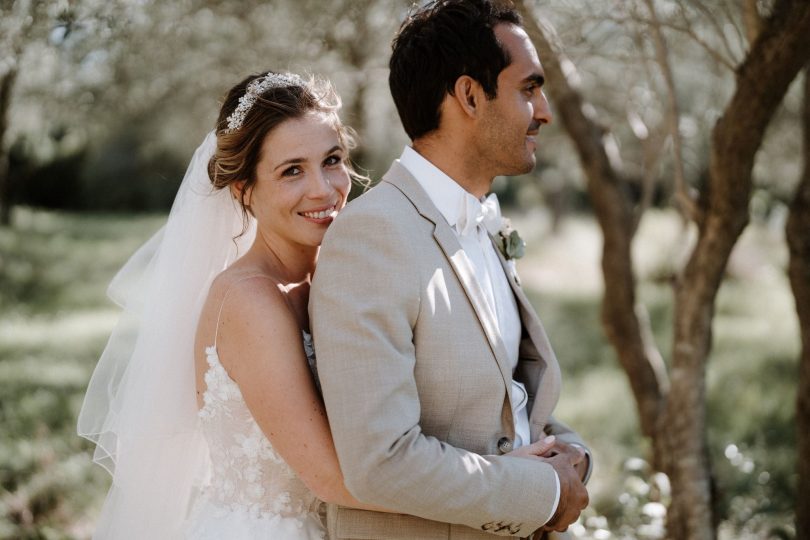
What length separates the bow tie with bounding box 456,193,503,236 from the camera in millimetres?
2268

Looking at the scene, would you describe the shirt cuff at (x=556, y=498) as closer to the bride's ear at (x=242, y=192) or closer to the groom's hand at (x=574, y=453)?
the groom's hand at (x=574, y=453)

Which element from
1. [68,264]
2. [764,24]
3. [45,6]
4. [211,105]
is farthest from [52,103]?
[68,264]

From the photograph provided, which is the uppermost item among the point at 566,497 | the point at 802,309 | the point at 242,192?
the point at 242,192

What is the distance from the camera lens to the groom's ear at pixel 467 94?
89.4 inches

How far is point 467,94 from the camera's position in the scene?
228cm

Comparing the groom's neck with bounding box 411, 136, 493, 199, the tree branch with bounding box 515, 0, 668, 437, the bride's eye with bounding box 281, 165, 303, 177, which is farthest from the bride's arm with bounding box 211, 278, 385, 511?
the tree branch with bounding box 515, 0, 668, 437

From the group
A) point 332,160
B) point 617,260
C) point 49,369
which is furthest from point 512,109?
point 49,369

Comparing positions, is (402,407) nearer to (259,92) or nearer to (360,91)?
(259,92)

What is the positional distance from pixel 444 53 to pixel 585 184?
5.86 meters

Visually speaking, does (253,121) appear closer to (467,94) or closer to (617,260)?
(467,94)

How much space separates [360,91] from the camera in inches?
258

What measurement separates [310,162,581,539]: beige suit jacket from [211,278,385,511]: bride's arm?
150 millimetres

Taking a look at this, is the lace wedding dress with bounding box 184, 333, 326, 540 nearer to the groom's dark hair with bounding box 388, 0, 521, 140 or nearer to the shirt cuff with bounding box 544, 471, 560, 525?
the shirt cuff with bounding box 544, 471, 560, 525

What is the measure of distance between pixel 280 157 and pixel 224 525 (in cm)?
117
